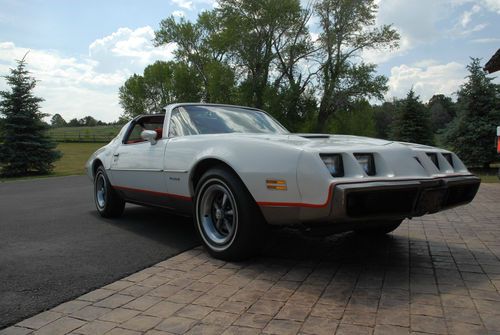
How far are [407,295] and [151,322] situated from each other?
1602mm

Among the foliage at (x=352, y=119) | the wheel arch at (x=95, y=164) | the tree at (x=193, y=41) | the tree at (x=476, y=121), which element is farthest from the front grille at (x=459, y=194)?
the tree at (x=193, y=41)

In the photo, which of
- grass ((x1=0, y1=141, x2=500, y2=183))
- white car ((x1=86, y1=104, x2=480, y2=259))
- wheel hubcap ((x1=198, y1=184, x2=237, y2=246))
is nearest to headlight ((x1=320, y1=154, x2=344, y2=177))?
white car ((x1=86, y1=104, x2=480, y2=259))

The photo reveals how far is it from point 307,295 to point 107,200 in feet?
12.0

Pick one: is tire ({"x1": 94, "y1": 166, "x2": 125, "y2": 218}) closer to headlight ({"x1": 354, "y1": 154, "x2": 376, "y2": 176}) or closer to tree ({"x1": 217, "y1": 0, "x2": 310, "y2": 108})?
headlight ({"x1": 354, "y1": 154, "x2": 376, "y2": 176})

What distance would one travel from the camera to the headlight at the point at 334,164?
287 centimetres

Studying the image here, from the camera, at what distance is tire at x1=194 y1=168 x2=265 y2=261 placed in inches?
127

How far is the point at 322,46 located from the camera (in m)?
32.3

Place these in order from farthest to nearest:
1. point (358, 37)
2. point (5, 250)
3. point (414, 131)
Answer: point (358, 37)
point (414, 131)
point (5, 250)

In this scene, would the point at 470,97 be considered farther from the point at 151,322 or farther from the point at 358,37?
the point at 151,322

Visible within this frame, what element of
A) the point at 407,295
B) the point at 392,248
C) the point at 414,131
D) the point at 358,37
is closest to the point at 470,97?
the point at 414,131

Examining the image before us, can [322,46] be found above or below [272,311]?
above

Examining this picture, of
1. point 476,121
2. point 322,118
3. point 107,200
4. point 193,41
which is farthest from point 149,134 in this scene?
point 193,41

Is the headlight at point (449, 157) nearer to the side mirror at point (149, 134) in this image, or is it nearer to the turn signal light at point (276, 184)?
the turn signal light at point (276, 184)

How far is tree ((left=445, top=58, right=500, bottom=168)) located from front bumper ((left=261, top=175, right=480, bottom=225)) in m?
17.6
